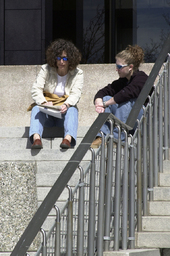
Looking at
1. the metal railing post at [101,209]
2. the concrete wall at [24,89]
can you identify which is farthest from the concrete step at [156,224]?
the concrete wall at [24,89]

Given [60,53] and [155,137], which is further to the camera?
[60,53]

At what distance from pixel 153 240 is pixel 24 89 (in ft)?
14.6

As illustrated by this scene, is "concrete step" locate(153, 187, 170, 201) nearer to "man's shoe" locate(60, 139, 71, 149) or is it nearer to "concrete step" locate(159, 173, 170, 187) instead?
"concrete step" locate(159, 173, 170, 187)

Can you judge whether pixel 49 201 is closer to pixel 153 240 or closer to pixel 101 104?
pixel 153 240

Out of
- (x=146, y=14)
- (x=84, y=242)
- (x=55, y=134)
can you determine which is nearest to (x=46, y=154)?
(x=55, y=134)

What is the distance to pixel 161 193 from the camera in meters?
3.91

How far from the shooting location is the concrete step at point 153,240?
3539 mm

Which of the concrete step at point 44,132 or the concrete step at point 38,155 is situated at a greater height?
the concrete step at point 44,132

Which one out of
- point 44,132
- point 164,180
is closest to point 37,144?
point 44,132

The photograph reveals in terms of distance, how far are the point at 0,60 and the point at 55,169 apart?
530cm

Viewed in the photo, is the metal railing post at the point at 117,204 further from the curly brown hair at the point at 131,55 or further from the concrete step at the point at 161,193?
the curly brown hair at the point at 131,55

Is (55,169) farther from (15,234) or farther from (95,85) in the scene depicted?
(95,85)

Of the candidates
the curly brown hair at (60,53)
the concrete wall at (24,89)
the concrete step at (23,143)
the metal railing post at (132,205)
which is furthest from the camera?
the concrete wall at (24,89)

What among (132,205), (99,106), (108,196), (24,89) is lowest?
(132,205)
